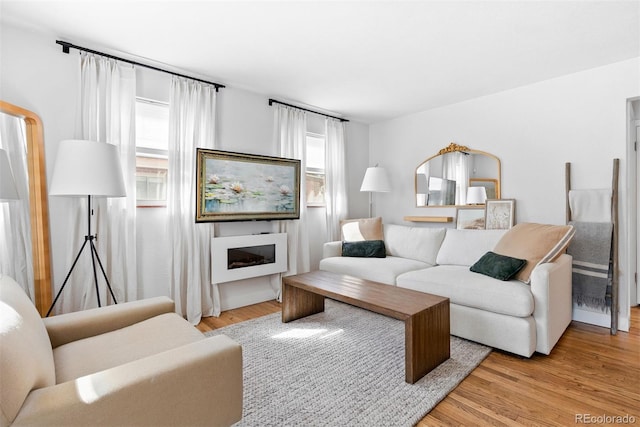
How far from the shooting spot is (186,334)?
5.45 ft

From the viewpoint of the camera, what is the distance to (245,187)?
3494 mm

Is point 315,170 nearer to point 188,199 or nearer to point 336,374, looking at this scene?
point 188,199

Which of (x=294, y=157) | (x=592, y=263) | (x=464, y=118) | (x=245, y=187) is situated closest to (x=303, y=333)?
(x=245, y=187)

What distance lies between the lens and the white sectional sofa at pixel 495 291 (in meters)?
2.29

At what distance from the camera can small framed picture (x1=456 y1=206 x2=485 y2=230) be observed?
3.76 m

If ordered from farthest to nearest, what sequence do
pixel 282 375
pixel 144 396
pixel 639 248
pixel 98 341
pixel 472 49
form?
pixel 639 248
pixel 472 49
pixel 282 375
pixel 98 341
pixel 144 396

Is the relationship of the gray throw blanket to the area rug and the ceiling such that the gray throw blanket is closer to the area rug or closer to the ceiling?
the area rug

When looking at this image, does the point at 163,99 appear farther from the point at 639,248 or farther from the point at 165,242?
the point at 639,248

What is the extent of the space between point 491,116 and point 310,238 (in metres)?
2.63

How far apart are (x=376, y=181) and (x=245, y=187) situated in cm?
175

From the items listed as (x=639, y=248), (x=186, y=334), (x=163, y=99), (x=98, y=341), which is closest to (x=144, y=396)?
(x=186, y=334)

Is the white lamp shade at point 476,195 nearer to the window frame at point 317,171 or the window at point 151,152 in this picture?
the window frame at point 317,171

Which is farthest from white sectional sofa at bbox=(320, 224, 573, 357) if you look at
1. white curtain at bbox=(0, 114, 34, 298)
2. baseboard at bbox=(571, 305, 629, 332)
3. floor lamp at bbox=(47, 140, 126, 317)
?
white curtain at bbox=(0, 114, 34, 298)

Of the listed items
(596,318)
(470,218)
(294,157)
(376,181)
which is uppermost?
(294,157)
